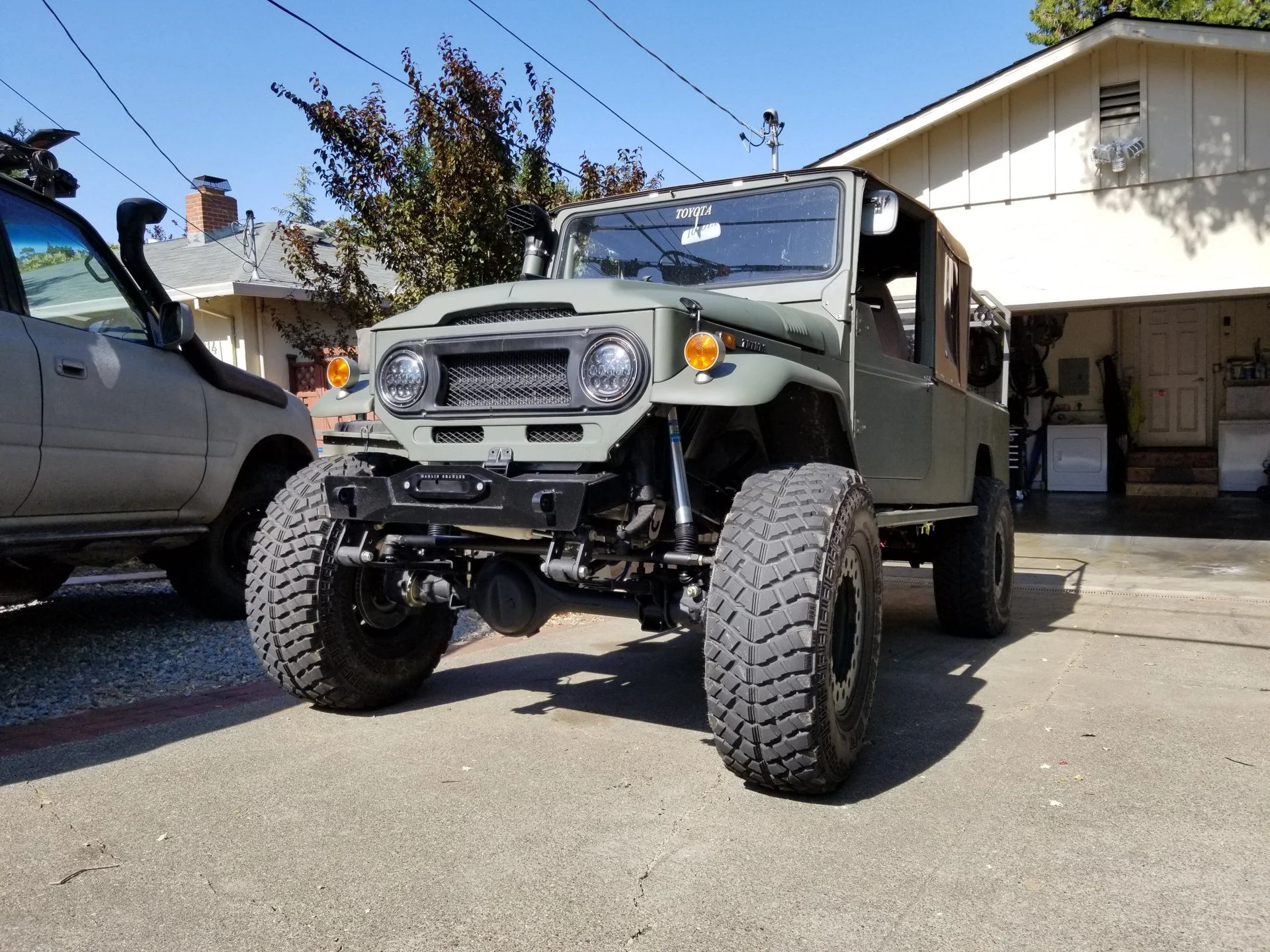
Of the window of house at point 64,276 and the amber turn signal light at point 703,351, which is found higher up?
the window of house at point 64,276

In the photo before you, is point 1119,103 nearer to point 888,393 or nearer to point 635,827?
point 888,393

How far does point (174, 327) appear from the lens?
18.3ft

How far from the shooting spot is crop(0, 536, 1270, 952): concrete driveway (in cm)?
256

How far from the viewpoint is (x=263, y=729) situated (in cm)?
422

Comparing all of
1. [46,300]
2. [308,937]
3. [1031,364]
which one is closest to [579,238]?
[46,300]

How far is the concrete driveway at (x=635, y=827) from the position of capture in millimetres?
2564

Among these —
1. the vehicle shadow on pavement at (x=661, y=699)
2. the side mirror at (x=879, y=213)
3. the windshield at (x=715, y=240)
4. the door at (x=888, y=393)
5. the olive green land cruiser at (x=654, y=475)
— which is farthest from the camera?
the windshield at (x=715, y=240)

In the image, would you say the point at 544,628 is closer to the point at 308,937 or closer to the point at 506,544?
the point at 506,544

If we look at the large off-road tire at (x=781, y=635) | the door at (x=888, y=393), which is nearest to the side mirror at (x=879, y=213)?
the door at (x=888, y=393)

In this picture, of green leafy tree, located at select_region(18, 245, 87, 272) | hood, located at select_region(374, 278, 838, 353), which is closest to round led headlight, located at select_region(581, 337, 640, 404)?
hood, located at select_region(374, 278, 838, 353)

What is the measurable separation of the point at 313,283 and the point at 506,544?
16.9 feet

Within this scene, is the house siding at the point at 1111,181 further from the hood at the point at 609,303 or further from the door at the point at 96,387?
the door at the point at 96,387

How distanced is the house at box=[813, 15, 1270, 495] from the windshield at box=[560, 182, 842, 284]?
23.8 feet

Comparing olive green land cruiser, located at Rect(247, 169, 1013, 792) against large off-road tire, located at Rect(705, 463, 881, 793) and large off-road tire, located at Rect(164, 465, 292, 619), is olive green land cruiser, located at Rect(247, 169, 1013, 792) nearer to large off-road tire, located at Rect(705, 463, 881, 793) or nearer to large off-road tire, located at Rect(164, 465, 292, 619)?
large off-road tire, located at Rect(705, 463, 881, 793)
